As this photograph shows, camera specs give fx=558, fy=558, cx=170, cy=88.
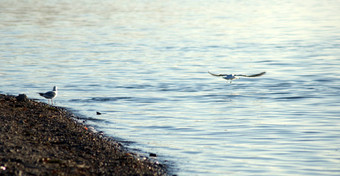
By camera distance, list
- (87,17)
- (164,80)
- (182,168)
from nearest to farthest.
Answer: (182,168) < (164,80) < (87,17)

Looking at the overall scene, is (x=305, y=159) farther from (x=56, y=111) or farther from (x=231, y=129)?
(x=56, y=111)

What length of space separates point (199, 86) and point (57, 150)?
564 inches

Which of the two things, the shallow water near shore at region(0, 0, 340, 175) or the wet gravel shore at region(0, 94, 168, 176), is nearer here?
the wet gravel shore at region(0, 94, 168, 176)

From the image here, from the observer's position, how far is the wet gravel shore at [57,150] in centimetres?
1206

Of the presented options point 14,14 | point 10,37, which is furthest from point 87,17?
point 10,37

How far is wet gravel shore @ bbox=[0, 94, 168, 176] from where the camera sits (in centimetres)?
1206

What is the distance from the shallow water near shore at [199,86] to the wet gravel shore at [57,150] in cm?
109

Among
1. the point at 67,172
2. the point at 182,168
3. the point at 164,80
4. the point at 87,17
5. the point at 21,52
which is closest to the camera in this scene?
the point at 67,172

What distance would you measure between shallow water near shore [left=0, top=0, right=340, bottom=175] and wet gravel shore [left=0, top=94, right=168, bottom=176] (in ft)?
3.57

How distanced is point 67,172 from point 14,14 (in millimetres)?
67997

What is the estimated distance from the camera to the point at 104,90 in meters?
26.4

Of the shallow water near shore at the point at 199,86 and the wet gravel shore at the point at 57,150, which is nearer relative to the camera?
the wet gravel shore at the point at 57,150

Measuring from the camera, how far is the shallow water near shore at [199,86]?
1588 cm

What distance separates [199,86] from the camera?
90.0 ft
